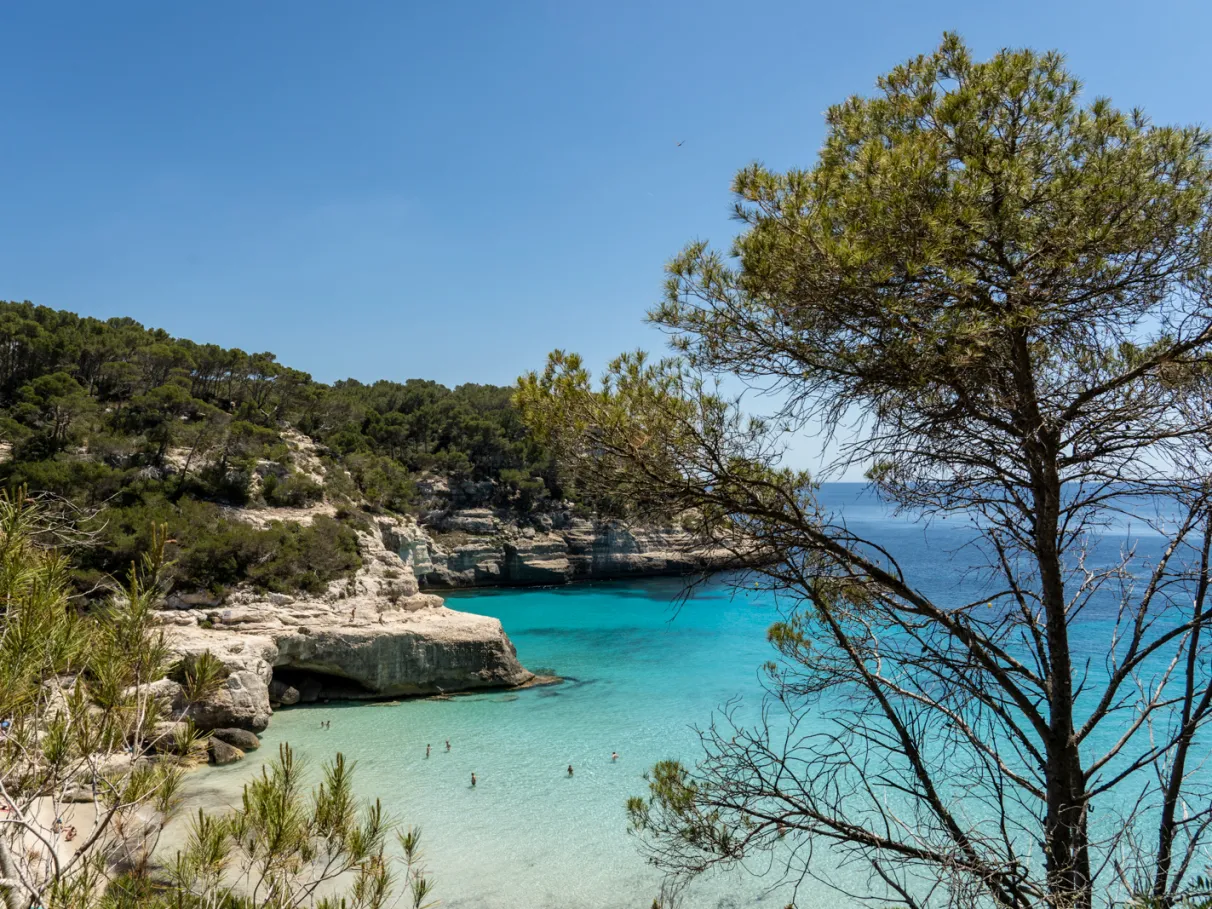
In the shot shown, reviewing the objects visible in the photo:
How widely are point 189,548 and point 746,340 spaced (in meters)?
17.5

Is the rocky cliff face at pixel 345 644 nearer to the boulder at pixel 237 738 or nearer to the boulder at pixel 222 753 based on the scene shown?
the boulder at pixel 237 738

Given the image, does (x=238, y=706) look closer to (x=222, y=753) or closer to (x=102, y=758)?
(x=222, y=753)

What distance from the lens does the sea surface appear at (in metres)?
8.58

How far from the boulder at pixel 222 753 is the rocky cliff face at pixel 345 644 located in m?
1.26

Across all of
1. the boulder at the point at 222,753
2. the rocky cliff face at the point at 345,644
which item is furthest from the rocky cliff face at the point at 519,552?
the boulder at the point at 222,753

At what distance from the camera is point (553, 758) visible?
12859mm

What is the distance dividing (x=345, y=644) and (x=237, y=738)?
354 cm

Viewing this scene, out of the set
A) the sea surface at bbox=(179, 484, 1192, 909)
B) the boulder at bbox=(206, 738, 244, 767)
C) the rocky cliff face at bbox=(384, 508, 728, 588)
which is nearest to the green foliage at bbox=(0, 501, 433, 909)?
the sea surface at bbox=(179, 484, 1192, 909)

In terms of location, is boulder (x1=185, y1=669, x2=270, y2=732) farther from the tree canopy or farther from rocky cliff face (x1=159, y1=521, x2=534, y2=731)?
the tree canopy

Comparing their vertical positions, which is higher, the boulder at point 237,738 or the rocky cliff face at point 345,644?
the rocky cliff face at point 345,644

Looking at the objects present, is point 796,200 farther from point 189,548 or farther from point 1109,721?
point 189,548

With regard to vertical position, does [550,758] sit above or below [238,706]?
below

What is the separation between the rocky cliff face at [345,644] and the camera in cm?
1441

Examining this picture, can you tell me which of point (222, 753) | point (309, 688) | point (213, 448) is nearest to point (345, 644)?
point (309, 688)
